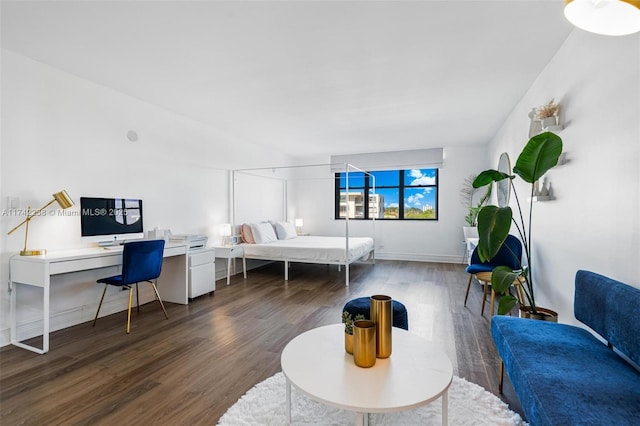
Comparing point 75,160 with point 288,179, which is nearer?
point 75,160

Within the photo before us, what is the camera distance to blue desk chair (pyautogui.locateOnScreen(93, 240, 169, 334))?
115 inches

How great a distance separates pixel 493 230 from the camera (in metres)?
2.08

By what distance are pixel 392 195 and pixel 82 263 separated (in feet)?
19.0

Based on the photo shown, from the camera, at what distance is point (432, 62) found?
2777mm

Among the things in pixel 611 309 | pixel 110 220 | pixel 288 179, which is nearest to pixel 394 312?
pixel 611 309

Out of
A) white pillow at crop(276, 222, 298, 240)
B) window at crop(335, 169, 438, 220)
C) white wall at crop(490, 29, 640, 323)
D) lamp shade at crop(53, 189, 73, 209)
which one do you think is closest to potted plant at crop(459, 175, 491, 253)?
window at crop(335, 169, 438, 220)

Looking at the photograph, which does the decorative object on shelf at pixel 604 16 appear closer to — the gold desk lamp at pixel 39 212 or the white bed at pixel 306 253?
the gold desk lamp at pixel 39 212

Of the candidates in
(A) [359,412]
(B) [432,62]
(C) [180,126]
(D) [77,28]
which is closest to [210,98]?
(C) [180,126]

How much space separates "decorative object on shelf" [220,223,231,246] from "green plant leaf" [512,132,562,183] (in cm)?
415

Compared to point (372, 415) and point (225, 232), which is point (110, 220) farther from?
point (372, 415)

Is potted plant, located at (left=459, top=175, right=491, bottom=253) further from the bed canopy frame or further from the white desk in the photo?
the white desk

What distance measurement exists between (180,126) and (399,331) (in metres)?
3.93

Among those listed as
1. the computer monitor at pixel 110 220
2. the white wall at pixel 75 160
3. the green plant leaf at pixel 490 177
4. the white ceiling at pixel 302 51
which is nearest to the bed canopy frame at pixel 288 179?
the white wall at pixel 75 160

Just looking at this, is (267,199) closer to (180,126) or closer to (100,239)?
(180,126)
